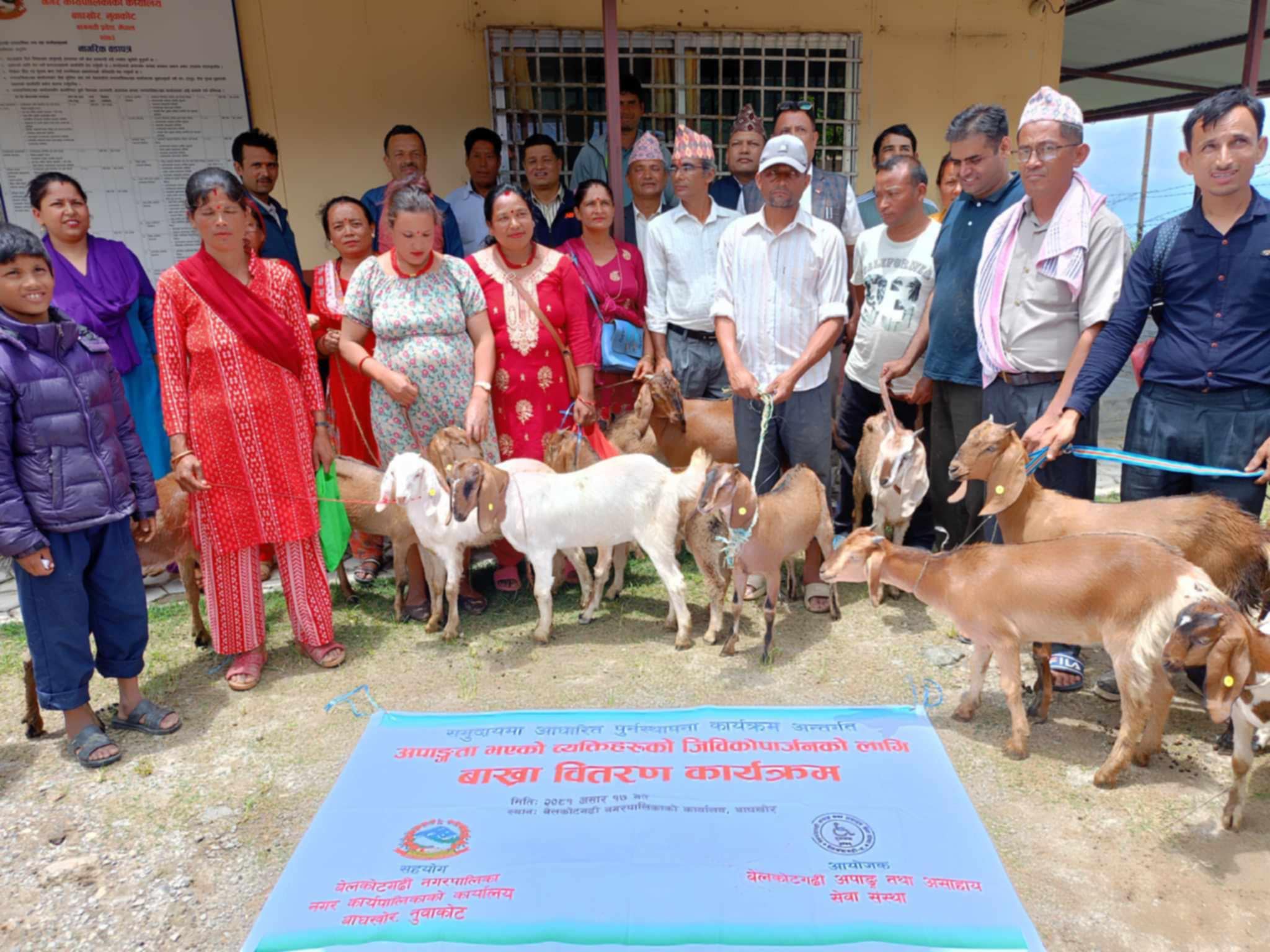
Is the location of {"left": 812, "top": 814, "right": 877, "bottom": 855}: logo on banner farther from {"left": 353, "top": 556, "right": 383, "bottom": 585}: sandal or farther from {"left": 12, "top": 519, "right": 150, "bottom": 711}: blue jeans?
{"left": 353, "top": 556, "right": 383, "bottom": 585}: sandal

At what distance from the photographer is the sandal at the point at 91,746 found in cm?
361

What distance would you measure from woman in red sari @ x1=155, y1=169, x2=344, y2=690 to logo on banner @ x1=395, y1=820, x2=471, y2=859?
1.77m

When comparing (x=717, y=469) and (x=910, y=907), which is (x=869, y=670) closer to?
(x=717, y=469)

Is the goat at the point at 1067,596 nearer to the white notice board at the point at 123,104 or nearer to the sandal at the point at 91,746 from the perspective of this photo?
the sandal at the point at 91,746

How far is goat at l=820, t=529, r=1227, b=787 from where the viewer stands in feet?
9.75

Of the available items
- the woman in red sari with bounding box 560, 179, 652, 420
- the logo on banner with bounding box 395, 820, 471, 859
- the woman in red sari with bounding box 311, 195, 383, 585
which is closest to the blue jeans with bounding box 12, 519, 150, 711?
the woman in red sari with bounding box 311, 195, 383, 585

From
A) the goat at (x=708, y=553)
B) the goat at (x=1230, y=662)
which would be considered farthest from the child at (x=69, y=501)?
the goat at (x=1230, y=662)

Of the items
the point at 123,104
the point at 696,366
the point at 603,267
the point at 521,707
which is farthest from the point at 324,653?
the point at 123,104

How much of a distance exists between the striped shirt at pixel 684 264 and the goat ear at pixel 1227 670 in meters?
3.29

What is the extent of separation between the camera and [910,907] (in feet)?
8.18

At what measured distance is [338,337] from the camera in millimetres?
5188

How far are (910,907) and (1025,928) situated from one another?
0.33m

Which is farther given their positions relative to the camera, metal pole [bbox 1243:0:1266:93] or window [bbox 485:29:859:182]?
window [bbox 485:29:859:182]

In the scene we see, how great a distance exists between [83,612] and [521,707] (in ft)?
6.48
